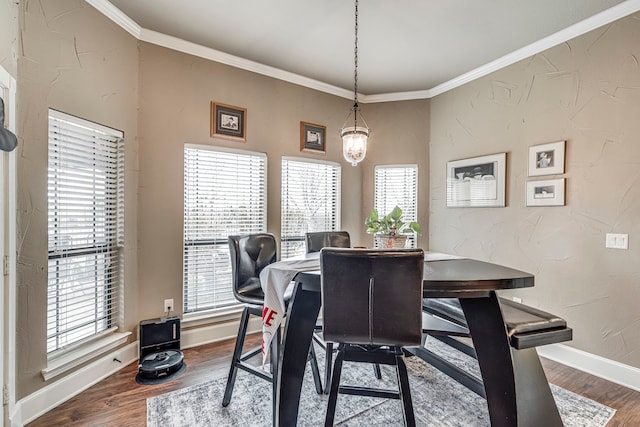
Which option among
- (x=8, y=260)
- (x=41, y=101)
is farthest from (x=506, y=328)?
(x=41, y=101)

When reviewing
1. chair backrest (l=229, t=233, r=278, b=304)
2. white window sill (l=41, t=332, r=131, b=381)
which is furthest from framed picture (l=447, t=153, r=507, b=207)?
white window sill (l=41, t=332, r=131, b=381)

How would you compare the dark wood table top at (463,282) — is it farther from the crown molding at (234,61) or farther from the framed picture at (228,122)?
the crown molding at (234,61)

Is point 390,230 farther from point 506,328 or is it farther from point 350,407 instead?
point 350,407

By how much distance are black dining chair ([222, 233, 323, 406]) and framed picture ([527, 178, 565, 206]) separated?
2501 millimetres

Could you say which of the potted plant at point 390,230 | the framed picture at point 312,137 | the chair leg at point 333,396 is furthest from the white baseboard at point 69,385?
the framed picture at point 312,137

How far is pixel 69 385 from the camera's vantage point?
2.13 meters

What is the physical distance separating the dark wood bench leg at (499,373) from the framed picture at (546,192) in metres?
1.71

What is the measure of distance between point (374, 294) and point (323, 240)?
1.45m

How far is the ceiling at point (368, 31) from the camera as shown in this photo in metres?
2.37

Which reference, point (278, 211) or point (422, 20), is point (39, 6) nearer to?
point (278, 211)

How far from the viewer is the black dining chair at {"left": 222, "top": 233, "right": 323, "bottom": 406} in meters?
1.98

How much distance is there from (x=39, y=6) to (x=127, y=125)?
0.89 m

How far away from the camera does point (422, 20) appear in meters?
2.55

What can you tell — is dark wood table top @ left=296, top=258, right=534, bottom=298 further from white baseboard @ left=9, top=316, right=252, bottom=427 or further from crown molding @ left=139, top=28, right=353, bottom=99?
crown molding @ left=139, top=28, right=353, bottom=99
